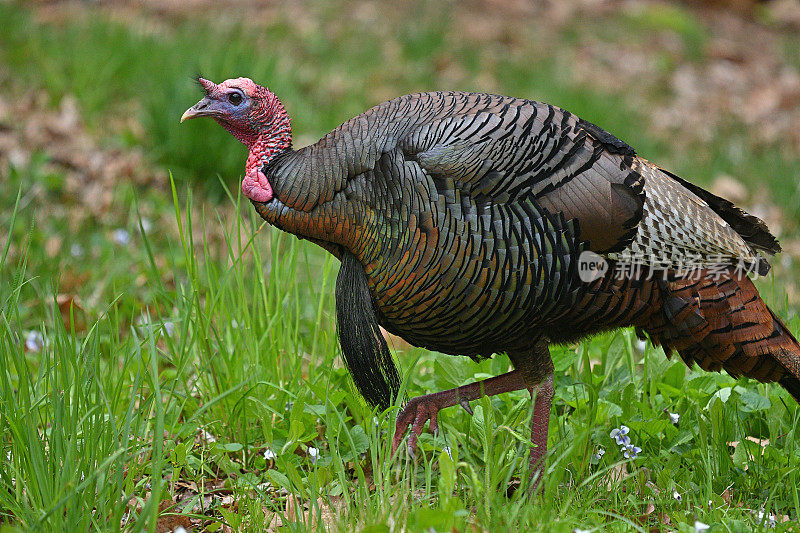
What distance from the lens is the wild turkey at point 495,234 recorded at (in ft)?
8.35

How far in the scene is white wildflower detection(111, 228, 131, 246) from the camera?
4.71 metres

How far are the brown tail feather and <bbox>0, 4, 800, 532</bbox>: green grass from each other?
24 cm

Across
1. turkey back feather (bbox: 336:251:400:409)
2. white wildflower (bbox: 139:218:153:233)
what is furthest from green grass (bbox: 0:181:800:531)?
white wildflower (bbox: 139:218:153:233)

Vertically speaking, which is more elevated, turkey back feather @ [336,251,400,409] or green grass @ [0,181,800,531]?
turkey back feather @ [336,251,400,409]

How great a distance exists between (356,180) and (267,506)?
110 centimetres

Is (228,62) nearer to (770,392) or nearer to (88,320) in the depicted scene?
(88,320)

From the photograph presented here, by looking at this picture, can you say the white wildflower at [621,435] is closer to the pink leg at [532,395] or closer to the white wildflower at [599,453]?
the white wildflower at [599,453]

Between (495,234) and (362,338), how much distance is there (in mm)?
551

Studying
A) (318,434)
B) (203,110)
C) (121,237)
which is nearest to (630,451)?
(318,434)

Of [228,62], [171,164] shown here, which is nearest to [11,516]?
[171,164]

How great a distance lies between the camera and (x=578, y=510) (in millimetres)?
2535

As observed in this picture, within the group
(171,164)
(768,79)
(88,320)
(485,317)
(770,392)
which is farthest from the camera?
(768,79)

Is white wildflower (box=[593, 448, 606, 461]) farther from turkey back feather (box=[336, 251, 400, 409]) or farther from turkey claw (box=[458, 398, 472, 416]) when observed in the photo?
turkey back feather (box=[336, 251, 400, 409])

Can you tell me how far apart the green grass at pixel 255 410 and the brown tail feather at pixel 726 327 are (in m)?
0.24
